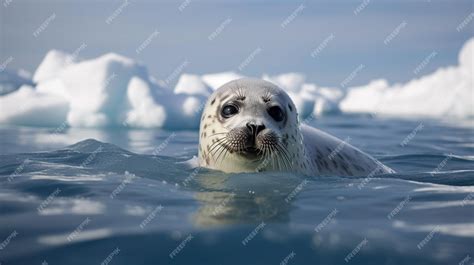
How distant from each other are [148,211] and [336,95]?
2618 cm

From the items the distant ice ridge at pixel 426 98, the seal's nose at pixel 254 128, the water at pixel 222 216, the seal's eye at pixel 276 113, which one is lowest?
the water at pixel 222 216

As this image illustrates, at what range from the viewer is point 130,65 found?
1142 cm

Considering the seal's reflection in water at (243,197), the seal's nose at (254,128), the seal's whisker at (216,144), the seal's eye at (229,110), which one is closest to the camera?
the seal's reflection in water at (243,197)

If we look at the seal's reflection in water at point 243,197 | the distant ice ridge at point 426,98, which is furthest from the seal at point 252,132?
the distant ice ridge at point 426,98

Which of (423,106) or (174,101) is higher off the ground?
(423,106)

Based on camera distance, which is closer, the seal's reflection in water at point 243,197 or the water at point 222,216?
the water at point 222,216

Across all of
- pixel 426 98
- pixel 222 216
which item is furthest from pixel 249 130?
pixel 426 98

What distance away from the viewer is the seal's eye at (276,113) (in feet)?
12.5

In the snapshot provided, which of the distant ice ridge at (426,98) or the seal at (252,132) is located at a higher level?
the distant ice ridge at (426,98)

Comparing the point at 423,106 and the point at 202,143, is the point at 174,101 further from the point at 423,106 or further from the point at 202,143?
the point at 423,106

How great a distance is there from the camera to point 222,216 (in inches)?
102

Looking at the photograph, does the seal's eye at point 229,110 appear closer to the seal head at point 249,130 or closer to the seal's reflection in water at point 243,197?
the seal head at point 249,130

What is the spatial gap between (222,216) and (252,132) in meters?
1.02

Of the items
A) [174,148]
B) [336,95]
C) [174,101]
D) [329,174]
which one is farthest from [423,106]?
[329,174]
